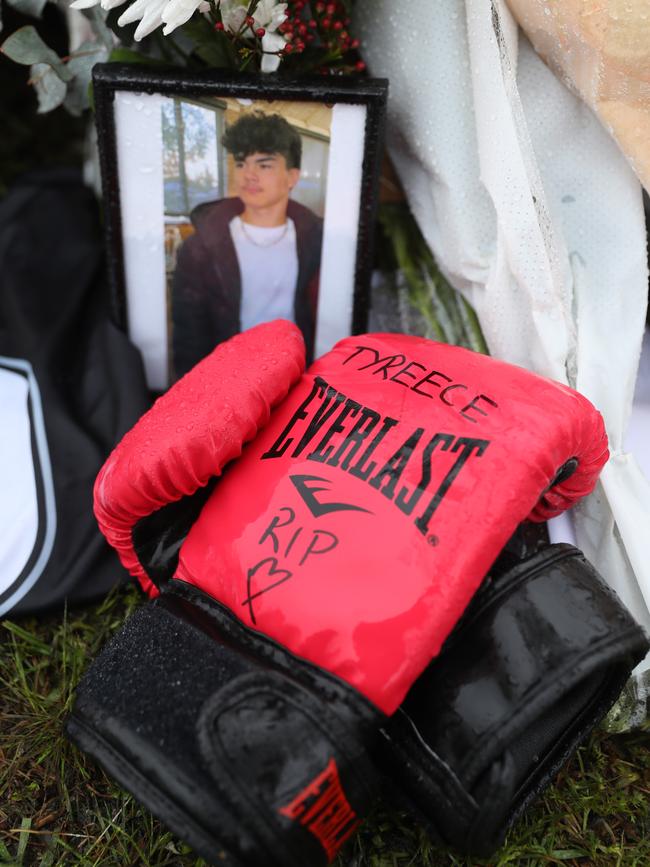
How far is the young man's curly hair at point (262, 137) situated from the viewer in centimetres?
127

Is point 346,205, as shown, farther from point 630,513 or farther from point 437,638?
point 437,638

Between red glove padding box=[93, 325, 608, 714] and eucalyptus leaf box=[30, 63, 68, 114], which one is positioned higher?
eucalyptus leaf box=[30, 63, 68, 114]

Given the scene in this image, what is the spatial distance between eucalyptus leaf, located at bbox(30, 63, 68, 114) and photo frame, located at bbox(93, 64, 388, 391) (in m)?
0.17

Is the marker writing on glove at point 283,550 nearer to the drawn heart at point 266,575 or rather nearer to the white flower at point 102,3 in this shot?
the drawn heart at point 266,575

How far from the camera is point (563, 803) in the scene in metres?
1.05

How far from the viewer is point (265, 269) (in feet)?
4.62

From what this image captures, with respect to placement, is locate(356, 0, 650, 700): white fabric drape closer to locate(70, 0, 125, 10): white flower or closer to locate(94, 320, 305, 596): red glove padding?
locate(94, 320, 305, 596): red glove padding

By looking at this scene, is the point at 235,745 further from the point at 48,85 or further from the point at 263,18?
the point at 48,85

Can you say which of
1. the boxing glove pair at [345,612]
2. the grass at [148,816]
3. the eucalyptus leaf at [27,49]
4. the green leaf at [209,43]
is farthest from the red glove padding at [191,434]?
the eucalyptus leaf at [27,49]

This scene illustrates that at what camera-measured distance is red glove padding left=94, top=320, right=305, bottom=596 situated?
979 millimetres

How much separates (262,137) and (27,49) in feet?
1.32

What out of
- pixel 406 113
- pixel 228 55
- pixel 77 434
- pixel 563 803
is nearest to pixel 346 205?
pixel 406 113

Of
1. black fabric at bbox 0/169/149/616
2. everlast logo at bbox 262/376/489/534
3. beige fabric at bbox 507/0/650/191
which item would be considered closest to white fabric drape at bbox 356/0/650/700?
beige fabric at bbox 507/0/650/191

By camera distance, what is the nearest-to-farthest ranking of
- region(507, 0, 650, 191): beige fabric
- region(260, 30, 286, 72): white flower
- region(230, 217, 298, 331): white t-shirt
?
region(507, 0, 650, 191): beige fabric → region(260, 30, 286, 72): white flower → region(230, 217, 298, 331): white t-shirt
